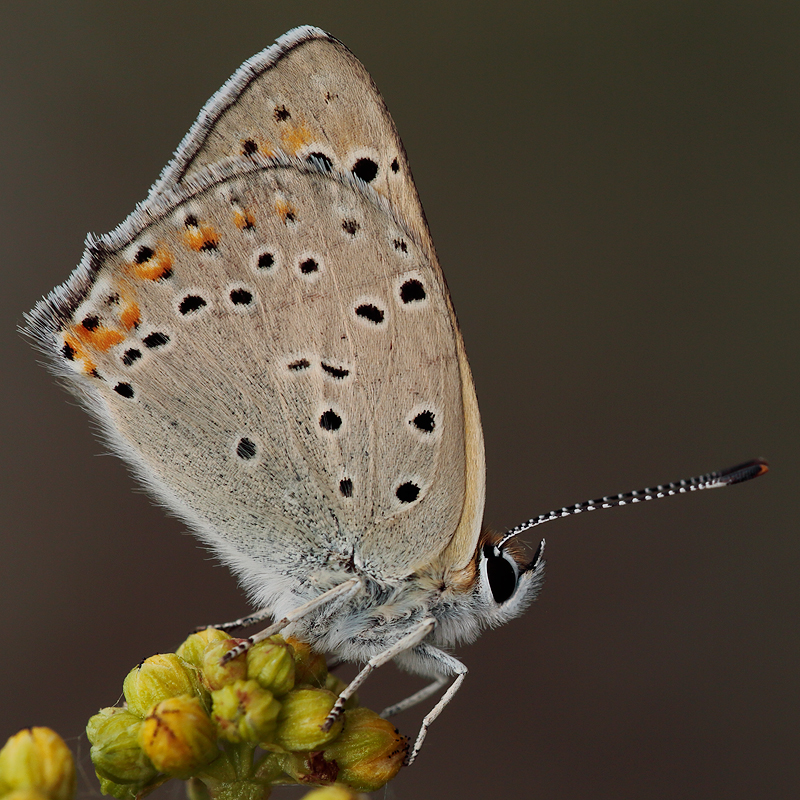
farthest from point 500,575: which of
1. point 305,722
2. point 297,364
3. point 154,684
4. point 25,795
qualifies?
point 25,795

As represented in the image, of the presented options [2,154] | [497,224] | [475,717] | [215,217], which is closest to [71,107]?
[2,154]

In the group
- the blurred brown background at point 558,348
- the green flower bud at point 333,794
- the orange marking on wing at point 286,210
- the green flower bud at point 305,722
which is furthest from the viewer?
the blurred brown background at point 558,348

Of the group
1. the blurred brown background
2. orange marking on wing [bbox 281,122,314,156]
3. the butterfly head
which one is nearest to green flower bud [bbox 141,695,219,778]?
the butterfly head

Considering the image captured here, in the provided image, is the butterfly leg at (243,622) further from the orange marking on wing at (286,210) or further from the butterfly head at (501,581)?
the orange marking on wing at (286,210)

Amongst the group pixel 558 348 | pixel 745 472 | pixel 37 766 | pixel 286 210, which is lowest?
pixel 37 766

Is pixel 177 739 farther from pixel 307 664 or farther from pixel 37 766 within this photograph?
pixel 307 664

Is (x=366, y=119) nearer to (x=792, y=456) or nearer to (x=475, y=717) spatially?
(x=475, y=717)

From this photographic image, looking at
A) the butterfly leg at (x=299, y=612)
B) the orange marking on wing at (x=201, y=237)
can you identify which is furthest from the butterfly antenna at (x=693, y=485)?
the orange marking on wing at (x=201, y=237)
